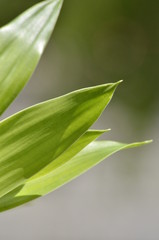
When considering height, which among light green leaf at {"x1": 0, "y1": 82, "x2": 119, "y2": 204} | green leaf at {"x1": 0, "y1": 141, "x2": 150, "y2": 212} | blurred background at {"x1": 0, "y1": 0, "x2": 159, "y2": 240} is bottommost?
blurred background at {"x1": 0, "y1": 0, "x2": 159, "y2": 240}

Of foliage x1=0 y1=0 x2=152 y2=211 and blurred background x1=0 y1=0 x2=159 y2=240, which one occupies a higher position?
foliage x1=0 y1=0 x2=152 y2=211

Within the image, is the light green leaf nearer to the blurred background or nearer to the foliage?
the foliage

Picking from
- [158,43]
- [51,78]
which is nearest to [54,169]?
[51,78]

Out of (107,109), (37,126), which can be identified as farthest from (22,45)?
(107,109)

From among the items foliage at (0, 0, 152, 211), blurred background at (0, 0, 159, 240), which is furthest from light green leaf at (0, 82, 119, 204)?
blurred background at (0, 0, 159, 240)

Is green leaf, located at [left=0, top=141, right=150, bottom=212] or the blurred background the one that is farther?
the blurred background

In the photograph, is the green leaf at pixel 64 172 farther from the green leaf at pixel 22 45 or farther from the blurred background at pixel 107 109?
the blurred background at pixel 107 109

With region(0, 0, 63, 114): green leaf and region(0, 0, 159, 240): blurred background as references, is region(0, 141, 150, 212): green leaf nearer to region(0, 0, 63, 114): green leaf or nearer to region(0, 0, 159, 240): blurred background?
region(0, 0, 63, 114): green leaf
